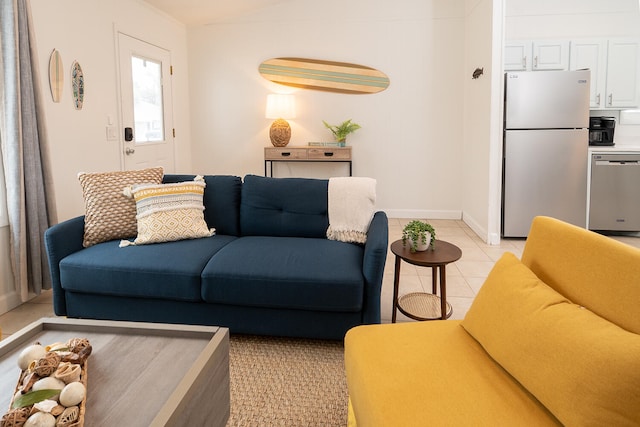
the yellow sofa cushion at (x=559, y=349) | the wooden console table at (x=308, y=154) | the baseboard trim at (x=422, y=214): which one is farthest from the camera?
the baseboard trim at (x=422, y=214)

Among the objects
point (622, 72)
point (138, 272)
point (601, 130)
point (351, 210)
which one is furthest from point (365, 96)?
point (138, 272)

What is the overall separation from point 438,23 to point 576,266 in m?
4.83

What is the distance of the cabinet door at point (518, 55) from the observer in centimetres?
488

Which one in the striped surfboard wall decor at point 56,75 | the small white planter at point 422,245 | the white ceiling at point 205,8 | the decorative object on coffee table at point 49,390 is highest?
the white ceiling at point 205,8

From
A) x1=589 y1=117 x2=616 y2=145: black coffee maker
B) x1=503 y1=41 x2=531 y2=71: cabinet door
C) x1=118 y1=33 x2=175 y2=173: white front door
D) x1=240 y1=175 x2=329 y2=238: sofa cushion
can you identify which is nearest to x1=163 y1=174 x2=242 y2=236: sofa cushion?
x1=240 y1=175 x2=329 y2=238: sofa cushion

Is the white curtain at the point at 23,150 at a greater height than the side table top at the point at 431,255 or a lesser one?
greater

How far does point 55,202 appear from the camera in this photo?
10.5 ft

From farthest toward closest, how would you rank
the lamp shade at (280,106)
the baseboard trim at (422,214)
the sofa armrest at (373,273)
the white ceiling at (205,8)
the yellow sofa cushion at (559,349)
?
the baseboard trim at (422,214) → the lamp shade at (280,106) → the white ceiling at (205,8) → the sofa armrest at (373,273) → the yellow sofa cushion at (559,349)

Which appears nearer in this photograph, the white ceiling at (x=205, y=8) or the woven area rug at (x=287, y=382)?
the woven area rug at (x=287, y=382)

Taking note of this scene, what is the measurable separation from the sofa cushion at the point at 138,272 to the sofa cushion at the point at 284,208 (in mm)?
452

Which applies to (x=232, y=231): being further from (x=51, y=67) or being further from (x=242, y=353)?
(x=51, y=67)

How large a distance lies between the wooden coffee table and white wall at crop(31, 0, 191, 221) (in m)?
2.16

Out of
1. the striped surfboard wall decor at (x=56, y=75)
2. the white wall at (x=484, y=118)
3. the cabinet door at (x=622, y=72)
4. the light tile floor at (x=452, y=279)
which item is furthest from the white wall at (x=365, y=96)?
the striped surfboard wall decor at (x=56, y=75)

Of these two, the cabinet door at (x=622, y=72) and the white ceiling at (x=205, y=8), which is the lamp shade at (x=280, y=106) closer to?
the white ceiling at (x=205, y=8)
